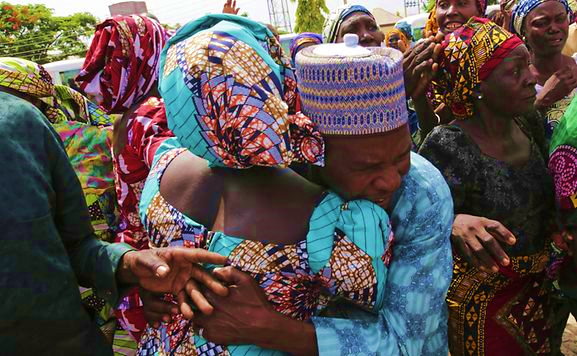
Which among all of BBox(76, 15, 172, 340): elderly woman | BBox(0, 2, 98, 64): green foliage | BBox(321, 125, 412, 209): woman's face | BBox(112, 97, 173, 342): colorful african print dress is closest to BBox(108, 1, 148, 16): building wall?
BBox(76, 15, 172, 340): elderly woman

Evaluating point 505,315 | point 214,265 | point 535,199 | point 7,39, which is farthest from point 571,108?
point 7,39

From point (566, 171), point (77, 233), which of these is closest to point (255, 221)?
point (77, 233)

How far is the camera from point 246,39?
1354 mm

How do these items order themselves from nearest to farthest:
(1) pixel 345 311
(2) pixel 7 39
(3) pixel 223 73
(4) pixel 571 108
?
(3) pixel 223 73
(1) pixel 345 311
(4) pixel 571 108
(2) pixel 7 39

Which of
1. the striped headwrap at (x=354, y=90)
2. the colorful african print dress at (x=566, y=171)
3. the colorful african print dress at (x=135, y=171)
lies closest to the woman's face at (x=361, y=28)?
the colorful african print dress at (x=135, y=171)

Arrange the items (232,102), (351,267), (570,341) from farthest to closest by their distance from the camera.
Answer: (570,341)
(351,267)
(232,102)

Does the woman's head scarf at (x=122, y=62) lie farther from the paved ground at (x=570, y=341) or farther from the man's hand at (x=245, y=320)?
the paved ground at (x=570, y=341)

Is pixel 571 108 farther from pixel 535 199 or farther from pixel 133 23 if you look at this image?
pixel 133 23

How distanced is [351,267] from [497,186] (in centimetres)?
119

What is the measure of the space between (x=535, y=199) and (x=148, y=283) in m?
1.73

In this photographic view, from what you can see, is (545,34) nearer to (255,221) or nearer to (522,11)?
(522,11)

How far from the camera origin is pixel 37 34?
26016mm

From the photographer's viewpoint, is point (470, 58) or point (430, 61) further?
point (430, 61)

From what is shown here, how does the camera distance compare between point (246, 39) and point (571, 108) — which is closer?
point (246, 39)
